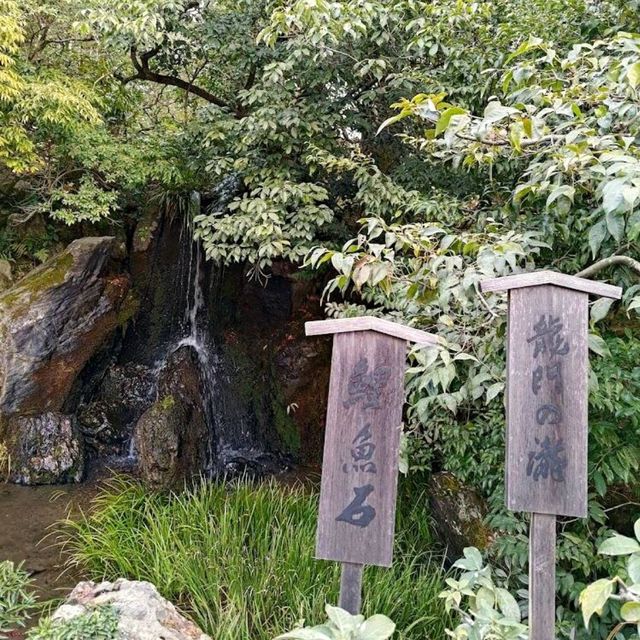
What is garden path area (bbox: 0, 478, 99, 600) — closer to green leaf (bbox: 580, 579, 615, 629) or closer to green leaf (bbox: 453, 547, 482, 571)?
green leaf (bbox: 453, 547, 482, 571)

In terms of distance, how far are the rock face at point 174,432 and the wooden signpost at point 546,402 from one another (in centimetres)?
476

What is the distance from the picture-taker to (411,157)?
554 cm

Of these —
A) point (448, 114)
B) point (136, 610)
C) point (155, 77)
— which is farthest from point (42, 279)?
point (448, 114)

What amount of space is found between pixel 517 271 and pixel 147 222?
6.58m

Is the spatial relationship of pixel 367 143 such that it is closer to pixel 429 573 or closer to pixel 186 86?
pixel 186 86

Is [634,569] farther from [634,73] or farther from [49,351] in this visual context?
[49,351]

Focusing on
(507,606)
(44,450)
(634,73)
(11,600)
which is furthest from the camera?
(44,450)

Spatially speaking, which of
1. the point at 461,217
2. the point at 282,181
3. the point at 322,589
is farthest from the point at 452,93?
the point at 322,589

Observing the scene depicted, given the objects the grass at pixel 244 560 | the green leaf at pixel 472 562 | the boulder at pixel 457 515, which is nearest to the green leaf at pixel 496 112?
the green leaf at pixel 472 562

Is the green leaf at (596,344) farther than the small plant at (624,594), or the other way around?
the green leaf at (596,344)

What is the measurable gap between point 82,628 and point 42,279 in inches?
194

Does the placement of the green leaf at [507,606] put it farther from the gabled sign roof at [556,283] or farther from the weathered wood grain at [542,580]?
the gabled sign roof at [556,283]

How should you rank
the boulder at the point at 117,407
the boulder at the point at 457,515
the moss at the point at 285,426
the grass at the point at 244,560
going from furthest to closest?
1. the moss at the point at 285,426
2. the boulder at the point at 117,407
3. the boulder at the point at 457,515
4. the grass at the point at 244,560

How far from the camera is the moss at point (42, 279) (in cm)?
633
